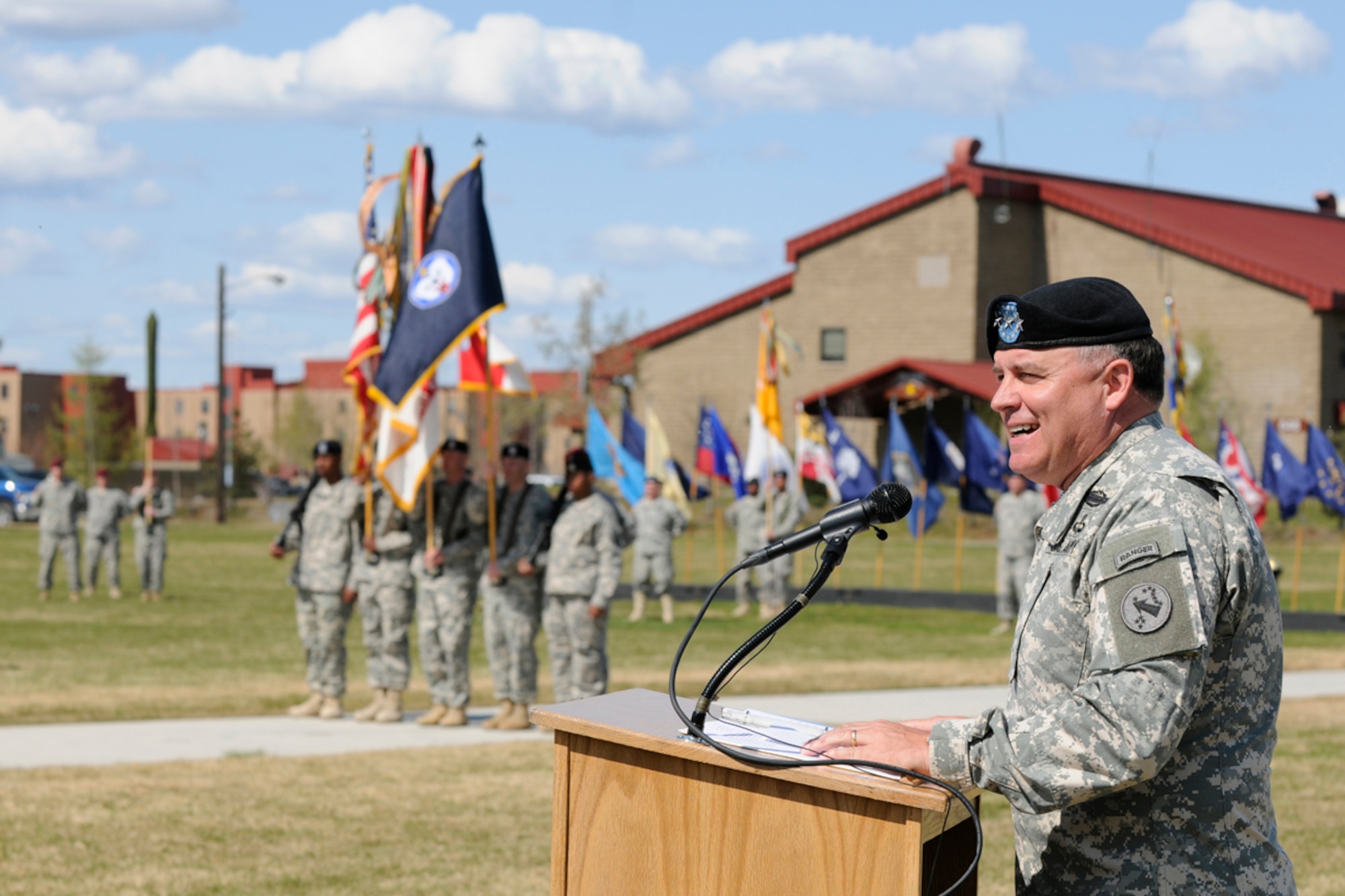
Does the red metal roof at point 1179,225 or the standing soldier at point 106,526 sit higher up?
the red metal roof at point 1179,225

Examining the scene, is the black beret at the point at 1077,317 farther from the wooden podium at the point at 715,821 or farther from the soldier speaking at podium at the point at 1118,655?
the wooden podium at the point at 715,821

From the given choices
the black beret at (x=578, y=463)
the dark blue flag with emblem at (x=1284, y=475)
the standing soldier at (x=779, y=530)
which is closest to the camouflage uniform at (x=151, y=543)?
the standing soldier at (x=779, y=530)

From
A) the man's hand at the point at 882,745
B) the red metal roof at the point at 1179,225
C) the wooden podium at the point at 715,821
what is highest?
the red metal roof at the point at 1179,225

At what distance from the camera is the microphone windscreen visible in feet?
9.40

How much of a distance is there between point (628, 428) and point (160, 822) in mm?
19745

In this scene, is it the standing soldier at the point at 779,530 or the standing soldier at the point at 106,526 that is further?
the standing soldier at the point at 106,526

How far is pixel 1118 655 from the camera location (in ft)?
8.10

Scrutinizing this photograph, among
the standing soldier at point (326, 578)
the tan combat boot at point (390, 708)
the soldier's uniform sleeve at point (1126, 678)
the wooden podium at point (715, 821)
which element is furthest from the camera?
the standing soldier at point (326, 578)

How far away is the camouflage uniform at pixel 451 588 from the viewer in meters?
11.9

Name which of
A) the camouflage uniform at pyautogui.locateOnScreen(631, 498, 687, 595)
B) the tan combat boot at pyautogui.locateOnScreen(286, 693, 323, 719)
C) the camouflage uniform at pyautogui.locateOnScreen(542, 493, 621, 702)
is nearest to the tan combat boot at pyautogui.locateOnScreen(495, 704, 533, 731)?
the camouflage uniform at pyautogui.locateOnScreen(542, 493, 621, 702)

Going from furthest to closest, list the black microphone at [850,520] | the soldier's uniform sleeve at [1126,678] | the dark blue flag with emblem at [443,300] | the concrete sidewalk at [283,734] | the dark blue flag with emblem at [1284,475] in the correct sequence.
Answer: the dark blue flag with emblem at [1284,475] < the dark blue flag with emblem at [443,300] < the concrete sidewalk at [283,734] < the black microphone at [850,520] < the soldier's uniform sleeve at [1126,678]

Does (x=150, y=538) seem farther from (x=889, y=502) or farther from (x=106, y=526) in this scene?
(x=889, y=502)

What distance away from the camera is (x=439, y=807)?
Answer: 28.4 feet

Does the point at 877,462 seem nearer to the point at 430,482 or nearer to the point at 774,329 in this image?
the point at 774,329
